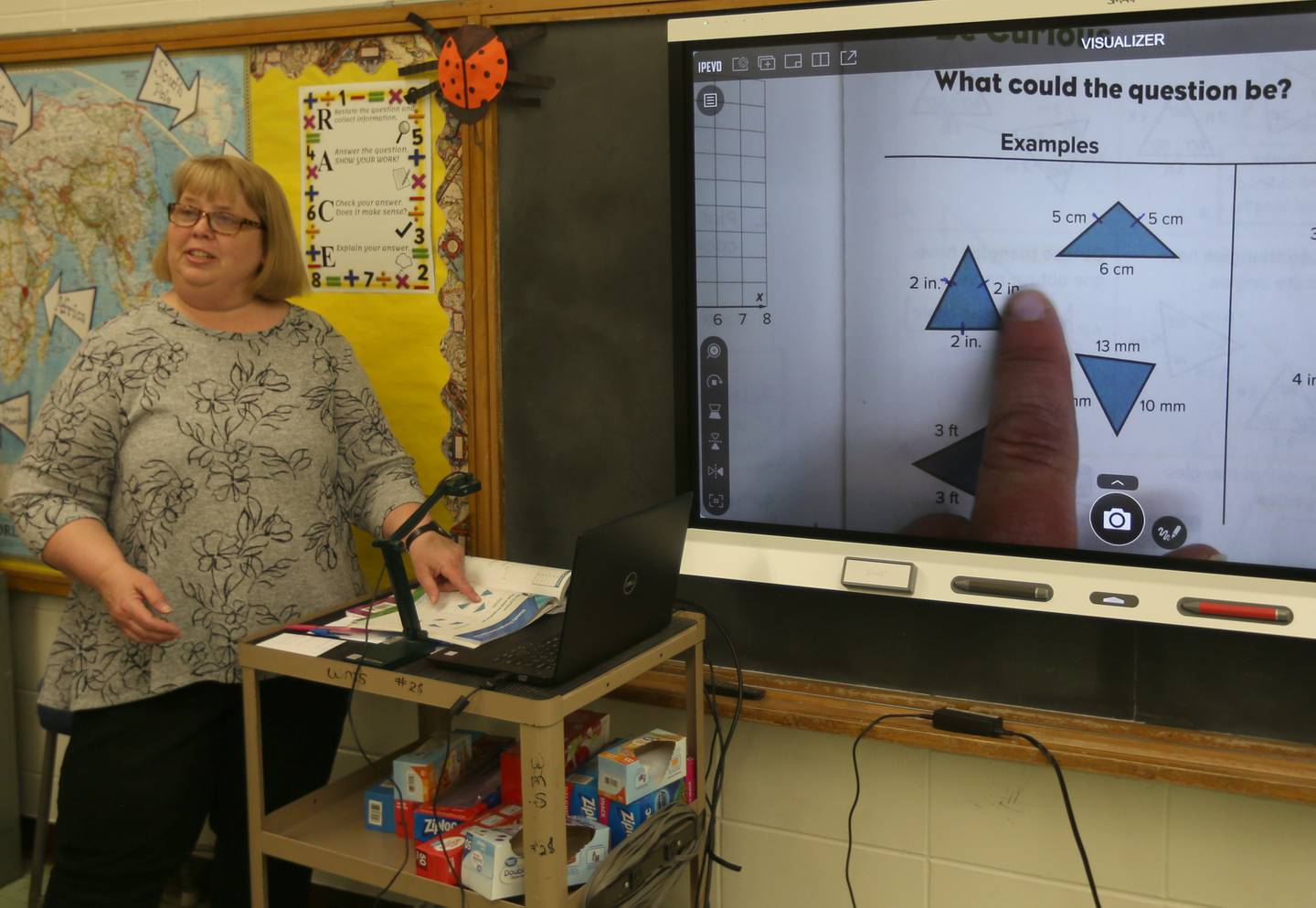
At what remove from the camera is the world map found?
7.77ft

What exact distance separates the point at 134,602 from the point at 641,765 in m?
0.77

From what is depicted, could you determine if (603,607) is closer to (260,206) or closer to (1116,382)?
(1116,382)

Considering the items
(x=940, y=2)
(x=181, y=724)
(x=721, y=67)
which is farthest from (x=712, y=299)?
(x=181, y=724)

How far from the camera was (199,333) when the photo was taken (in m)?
1.86

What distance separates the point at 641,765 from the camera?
163cm

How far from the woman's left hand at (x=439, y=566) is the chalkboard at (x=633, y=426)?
0.29m

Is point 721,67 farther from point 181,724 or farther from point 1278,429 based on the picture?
point 181,724

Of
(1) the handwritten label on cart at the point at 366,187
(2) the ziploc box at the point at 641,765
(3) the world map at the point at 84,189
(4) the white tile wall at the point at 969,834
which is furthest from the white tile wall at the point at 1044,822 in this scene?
(3) the world map at the point at 84,189

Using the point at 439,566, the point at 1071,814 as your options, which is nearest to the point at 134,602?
the point at 439,566

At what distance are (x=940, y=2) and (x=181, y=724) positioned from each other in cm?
158

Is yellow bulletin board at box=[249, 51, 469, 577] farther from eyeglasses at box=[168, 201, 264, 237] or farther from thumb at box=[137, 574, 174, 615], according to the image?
thumb at box=[137, 574, 174, 615]

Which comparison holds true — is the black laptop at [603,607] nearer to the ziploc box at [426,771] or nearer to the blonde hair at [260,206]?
the ziploc box at [426,771]

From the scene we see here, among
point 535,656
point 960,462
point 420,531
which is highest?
point 960,462

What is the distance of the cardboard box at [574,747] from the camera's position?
170cm
